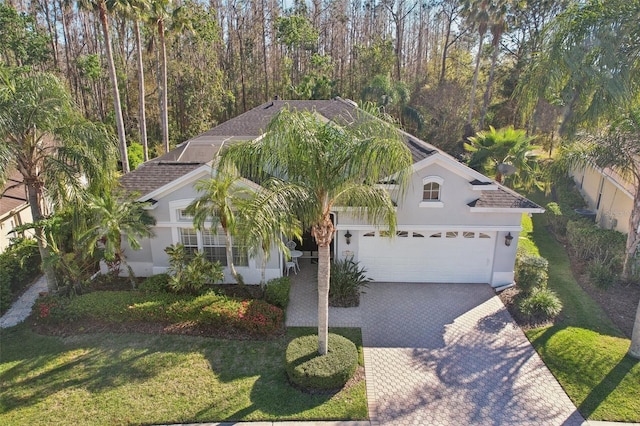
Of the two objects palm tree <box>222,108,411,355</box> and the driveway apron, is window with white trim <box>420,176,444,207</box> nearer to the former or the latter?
the driveway apron

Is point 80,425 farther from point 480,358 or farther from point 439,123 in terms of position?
point 439,123

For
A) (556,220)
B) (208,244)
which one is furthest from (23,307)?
(556,220)

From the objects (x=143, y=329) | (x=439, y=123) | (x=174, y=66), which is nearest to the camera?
(x=143, y=329)

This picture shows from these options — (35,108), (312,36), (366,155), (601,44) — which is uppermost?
(312,36)

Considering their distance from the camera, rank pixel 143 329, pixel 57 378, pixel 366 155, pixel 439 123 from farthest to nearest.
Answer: pixel 439 123
pixel 143 329
pixel 57 378
pixel 366 155

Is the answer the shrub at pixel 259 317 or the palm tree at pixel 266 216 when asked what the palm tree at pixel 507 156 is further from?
the palm tree at pixel 266 216

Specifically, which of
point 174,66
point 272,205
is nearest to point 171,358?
point 272,205

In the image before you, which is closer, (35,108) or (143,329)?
(35,108)
